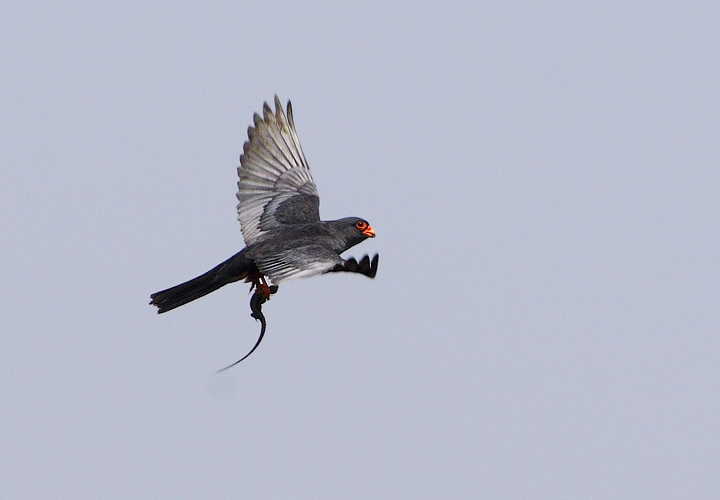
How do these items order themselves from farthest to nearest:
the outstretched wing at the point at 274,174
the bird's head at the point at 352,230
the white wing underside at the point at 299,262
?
the outstretched wing at the point at 274,174 < the bird's head at the point at 352,230 < the white wing underside at the point at 299,262

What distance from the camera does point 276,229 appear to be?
16469 mm

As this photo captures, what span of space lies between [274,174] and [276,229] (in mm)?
1445

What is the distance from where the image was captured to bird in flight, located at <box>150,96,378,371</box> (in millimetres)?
14578

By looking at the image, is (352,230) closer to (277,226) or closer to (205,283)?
(277,226)

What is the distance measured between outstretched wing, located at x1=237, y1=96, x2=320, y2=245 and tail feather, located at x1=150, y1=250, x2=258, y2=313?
165cm

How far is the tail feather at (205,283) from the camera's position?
15.2 metres

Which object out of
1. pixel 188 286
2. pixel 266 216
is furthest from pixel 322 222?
pixel 188 286

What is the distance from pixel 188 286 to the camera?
15352 millimetres

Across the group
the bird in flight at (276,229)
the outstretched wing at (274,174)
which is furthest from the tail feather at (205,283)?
the outstretched wing at (274,174)

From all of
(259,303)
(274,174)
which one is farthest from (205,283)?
(274,174)

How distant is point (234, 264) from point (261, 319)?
3.04 ft

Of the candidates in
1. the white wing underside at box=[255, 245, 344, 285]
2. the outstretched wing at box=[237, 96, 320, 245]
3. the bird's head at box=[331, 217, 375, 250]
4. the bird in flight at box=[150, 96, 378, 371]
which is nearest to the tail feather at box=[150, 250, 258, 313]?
the bird in flight at box=[150, 96, 378, 371]

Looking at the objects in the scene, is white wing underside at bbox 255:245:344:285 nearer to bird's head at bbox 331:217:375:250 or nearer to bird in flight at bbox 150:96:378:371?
bird in flight at bbox 150:96:378:371

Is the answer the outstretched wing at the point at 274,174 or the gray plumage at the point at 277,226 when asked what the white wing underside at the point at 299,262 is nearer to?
the gray plumage at the point at 277,226
